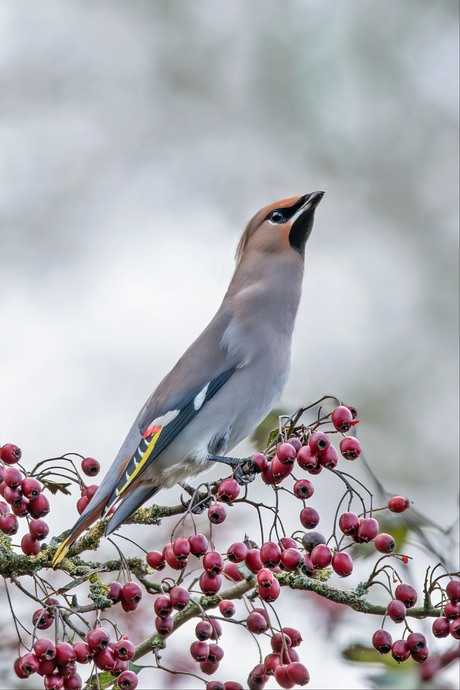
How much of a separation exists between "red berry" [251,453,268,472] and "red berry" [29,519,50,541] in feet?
1.76

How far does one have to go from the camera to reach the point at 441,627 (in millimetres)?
1912

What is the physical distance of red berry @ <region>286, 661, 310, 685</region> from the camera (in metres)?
1.94

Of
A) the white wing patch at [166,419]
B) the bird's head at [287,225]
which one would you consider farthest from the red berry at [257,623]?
the bird's head at [287,225]

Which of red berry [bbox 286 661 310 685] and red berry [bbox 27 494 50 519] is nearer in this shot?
red berry [bbox 286 661 310 685]

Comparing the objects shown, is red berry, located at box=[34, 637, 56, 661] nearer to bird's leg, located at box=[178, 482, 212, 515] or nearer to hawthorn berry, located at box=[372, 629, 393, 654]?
bird's leg, located at box=[178, 482, 212, 515]

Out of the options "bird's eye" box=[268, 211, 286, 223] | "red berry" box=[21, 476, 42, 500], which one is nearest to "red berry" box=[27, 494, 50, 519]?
"red berry" box=[21, 476, 42, 500]

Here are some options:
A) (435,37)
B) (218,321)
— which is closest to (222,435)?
(218,321)

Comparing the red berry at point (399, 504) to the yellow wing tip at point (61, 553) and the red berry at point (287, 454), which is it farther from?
the yellow wing tip at point (61, 553)

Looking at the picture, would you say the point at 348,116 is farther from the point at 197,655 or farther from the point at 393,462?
the point at 197,655

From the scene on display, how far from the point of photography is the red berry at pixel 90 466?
2.50m

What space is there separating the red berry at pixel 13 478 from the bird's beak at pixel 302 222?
5.82 feet

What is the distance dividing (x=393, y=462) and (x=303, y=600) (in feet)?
5.36

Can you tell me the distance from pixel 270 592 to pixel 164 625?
11.9 inches

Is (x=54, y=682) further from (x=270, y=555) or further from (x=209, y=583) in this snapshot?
(x=270, y=555)
